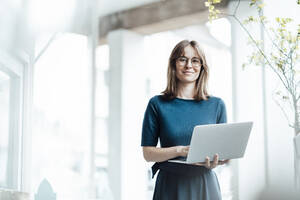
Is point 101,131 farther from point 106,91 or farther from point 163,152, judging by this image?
point 163,152

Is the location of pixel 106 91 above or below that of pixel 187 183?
above

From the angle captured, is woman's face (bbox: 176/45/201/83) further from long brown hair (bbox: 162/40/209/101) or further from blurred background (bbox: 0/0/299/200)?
blurred background (bbox: 0/0/299/200)

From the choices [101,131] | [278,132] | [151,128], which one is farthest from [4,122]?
[278,132]

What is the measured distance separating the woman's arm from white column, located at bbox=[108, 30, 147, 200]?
3.10 ft

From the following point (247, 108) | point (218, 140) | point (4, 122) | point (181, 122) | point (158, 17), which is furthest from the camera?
point (158, 17)

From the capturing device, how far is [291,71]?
2.56 meters

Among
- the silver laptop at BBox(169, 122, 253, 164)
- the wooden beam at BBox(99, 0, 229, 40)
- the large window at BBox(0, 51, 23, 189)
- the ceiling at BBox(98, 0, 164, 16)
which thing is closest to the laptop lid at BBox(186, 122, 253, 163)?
the silver laptop at BBox(169, 122, 253, 164)

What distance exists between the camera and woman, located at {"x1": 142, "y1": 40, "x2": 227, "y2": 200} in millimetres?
2430

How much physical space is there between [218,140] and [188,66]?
0.56 metres

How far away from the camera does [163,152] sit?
94.6 inches

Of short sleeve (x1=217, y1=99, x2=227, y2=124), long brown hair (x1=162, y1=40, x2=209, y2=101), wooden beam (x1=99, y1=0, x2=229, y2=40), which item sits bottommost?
short sleeve (x1=217, y1=99, x2=227, y2=124)

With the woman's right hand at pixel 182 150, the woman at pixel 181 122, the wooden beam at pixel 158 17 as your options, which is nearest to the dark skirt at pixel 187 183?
the woman at pixel 181 122

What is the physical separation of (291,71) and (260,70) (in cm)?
29

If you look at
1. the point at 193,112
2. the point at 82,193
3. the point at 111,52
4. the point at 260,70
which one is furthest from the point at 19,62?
the point at 260,70
